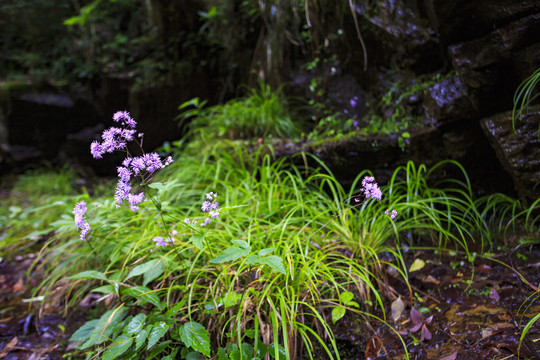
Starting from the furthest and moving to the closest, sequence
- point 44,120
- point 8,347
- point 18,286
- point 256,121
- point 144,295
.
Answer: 1. point 44,120
2. point 256,121
3. point 18,286
4. point 8,347
5. point 144,295

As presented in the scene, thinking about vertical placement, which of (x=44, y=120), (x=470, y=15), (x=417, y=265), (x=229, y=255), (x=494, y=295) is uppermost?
(x=44, y=120)

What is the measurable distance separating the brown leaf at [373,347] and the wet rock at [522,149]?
1.22m

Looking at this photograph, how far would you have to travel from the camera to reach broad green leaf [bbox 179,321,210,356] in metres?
0.96

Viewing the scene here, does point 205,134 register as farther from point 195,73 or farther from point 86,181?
point 86,181

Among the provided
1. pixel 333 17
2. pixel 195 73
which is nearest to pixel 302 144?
pixel 333 17

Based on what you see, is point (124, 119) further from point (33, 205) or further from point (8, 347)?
point (33, 205)

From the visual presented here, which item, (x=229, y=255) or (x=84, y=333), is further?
(x=84, y=333)

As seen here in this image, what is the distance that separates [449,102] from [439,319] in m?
1.35

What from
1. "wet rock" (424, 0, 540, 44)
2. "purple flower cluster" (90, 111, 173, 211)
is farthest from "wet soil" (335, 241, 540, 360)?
"wet rock" (424, 0, 540, 44)

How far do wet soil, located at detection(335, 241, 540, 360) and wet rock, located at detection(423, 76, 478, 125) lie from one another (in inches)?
33.8

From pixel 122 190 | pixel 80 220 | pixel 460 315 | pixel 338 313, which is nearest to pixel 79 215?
pixel 80 220

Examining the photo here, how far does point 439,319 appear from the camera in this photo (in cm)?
125

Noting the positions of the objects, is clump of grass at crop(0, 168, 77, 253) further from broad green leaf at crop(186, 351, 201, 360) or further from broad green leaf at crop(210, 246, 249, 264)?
broad green leaf at crop(210, 246, 249, 264)

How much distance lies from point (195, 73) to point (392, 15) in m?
2.53
